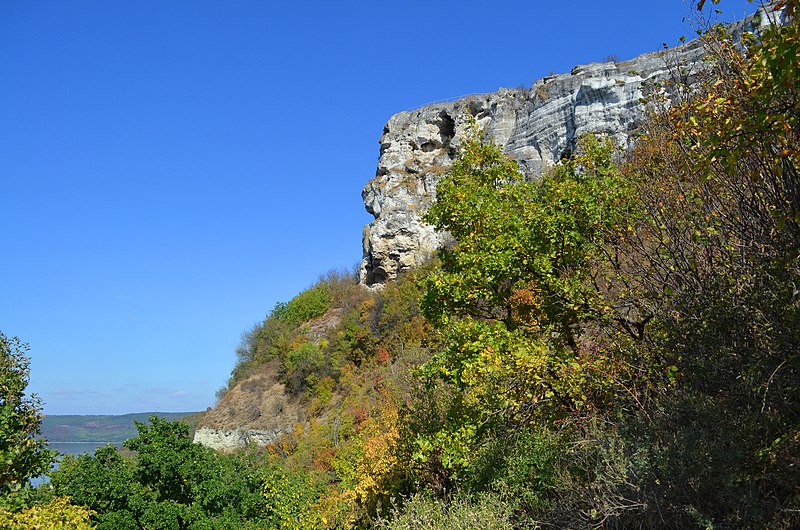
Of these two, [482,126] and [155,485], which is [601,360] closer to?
[155,485]

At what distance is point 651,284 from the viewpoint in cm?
790

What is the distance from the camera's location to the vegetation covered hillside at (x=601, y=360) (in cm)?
593

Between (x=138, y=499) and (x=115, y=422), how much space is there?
399 feet

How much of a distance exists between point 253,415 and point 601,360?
39.8 m

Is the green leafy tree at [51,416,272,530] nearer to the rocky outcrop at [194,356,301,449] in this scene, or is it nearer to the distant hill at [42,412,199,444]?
the rocky outcrop at [194,356,301,449]

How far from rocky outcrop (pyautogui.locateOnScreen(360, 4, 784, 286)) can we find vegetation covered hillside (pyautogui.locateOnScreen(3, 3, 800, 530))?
26.1m

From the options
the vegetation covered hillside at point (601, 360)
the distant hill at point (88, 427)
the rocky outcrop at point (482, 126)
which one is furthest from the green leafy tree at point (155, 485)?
the distant hill at point (88, 427)

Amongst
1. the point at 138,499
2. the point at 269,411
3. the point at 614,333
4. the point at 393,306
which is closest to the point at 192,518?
the point at 138,499

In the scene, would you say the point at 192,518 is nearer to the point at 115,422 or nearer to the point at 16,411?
the point at 16,411

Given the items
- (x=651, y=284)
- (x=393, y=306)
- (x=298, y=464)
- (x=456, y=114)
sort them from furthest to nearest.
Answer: (x=456, y=114) < (x=393, y=306) < (x=298, y=464) < (x=651, y=284)

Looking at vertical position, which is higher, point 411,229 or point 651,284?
point 411,229

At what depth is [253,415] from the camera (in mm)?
45688

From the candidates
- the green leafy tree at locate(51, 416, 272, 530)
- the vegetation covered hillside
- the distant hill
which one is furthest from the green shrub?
the distant hill

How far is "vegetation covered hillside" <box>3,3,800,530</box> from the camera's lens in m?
5.93
